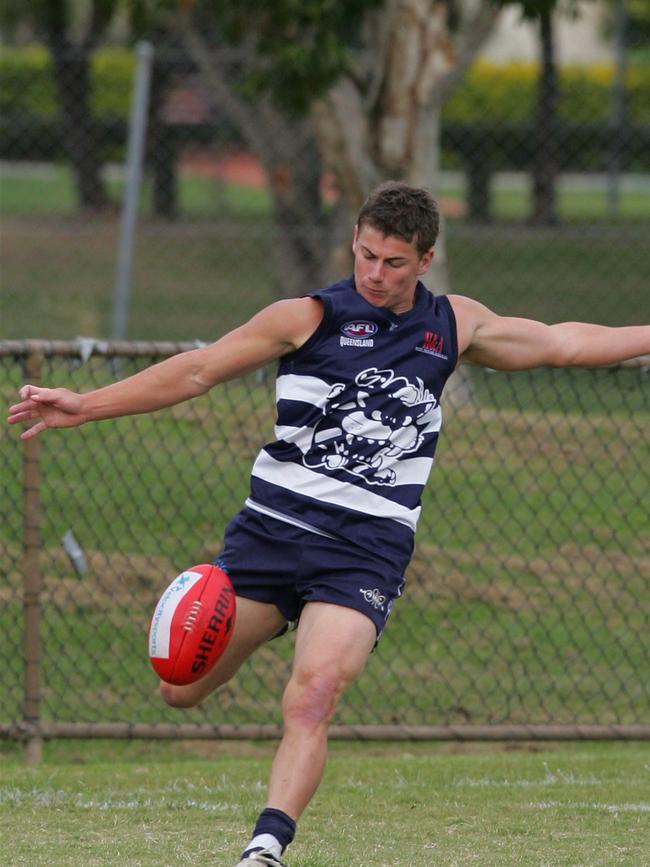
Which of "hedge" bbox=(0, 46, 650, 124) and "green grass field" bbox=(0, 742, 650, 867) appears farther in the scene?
"hedge" bbox=(0, 46, 650, 124)

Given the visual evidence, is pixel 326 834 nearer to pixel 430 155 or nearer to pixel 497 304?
pixel 430 155

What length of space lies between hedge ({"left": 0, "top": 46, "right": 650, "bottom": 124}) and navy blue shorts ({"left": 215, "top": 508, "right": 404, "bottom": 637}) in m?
18.2

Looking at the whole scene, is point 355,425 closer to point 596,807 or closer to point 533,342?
point 533,342

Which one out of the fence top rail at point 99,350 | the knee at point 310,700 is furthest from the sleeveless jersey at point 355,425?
the fence top rail at point 99,350

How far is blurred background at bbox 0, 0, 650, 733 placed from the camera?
7.71 metres

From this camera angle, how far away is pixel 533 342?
490cm

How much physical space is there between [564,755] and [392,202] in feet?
10.5

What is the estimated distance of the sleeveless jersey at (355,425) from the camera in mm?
4551

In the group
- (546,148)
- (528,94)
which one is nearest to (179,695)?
(546,148)

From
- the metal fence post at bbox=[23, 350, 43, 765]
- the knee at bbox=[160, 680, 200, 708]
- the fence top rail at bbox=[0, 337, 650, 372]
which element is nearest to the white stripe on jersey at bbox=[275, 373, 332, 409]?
the knee at bbox=[160, 680, 200, 708]

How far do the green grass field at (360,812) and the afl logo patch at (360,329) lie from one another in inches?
61.1

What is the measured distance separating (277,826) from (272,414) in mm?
4852

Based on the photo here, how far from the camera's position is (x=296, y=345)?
4.55 meters

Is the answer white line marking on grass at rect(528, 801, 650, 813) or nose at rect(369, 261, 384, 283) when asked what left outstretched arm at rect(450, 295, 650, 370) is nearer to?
nose at rect(369, 261, 384, 283)
